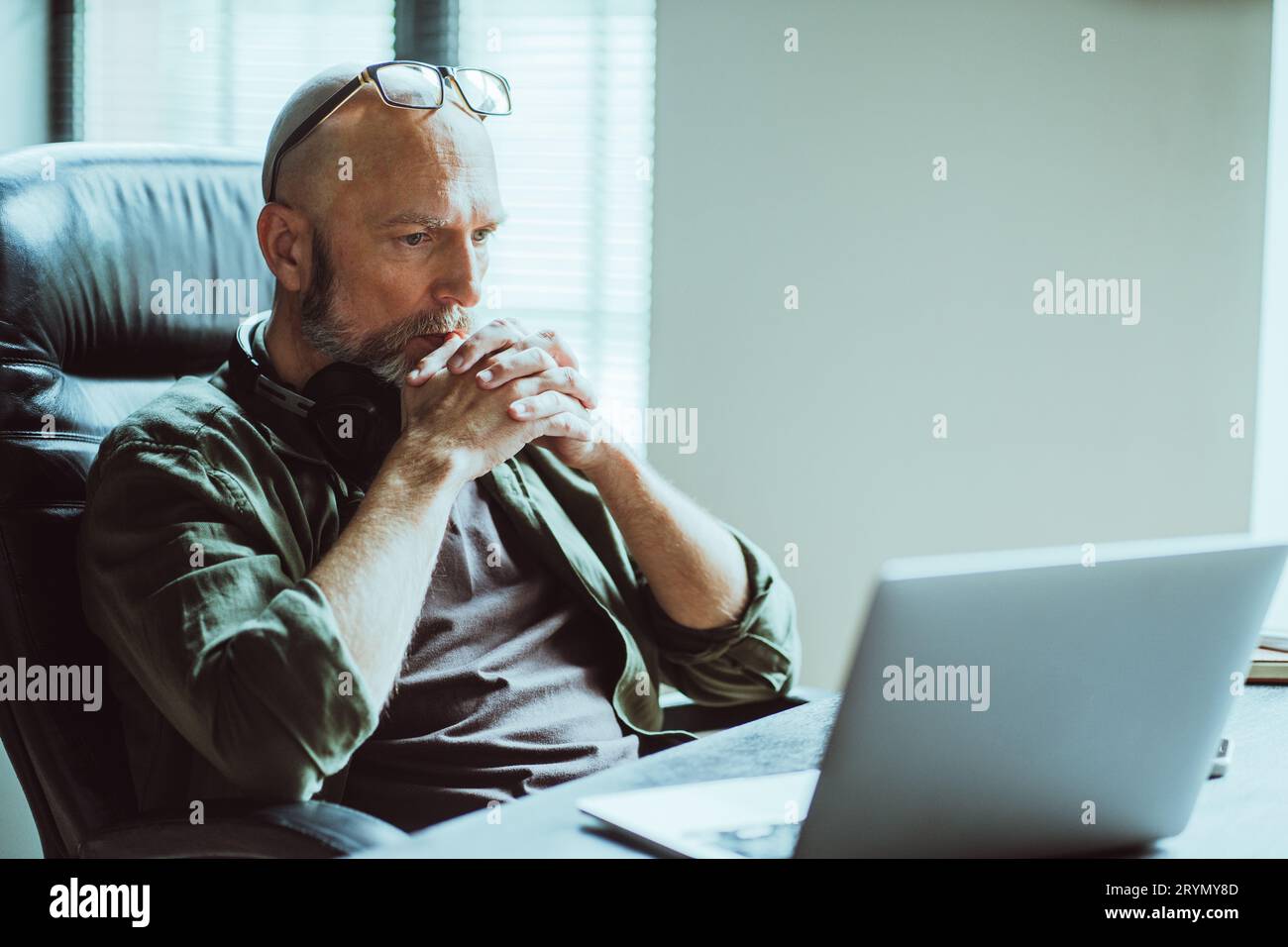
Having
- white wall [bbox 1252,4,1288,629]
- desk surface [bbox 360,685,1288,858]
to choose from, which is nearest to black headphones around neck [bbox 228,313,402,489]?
desk surface [bbox 360,685,1288,858]

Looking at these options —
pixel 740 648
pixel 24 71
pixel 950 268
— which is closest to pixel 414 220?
pixel 740 648

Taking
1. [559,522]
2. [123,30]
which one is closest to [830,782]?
[559,522]

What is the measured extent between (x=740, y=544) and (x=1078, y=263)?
1116mm

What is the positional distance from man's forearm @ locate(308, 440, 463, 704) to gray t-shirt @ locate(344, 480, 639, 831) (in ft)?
0.42

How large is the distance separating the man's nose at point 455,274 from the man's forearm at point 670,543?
249 mm

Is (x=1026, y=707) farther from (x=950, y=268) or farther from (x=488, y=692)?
(x=950, y=268)

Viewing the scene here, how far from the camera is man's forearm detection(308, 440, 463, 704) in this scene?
1.07 metres

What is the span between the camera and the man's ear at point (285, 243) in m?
1.38

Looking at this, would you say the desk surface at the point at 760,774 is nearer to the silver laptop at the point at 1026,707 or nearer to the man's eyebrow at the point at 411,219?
the silver laptop at the point at 1026,707

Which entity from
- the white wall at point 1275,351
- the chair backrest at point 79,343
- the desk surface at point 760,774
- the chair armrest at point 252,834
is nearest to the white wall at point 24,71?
the chair backrest at point 79,343

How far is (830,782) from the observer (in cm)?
71

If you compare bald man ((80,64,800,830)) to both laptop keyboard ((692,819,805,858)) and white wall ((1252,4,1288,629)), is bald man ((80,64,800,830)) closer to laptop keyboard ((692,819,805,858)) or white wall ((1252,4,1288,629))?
laptop keyboard ((692,819,805,858))

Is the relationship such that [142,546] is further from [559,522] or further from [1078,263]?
[1078,263]
